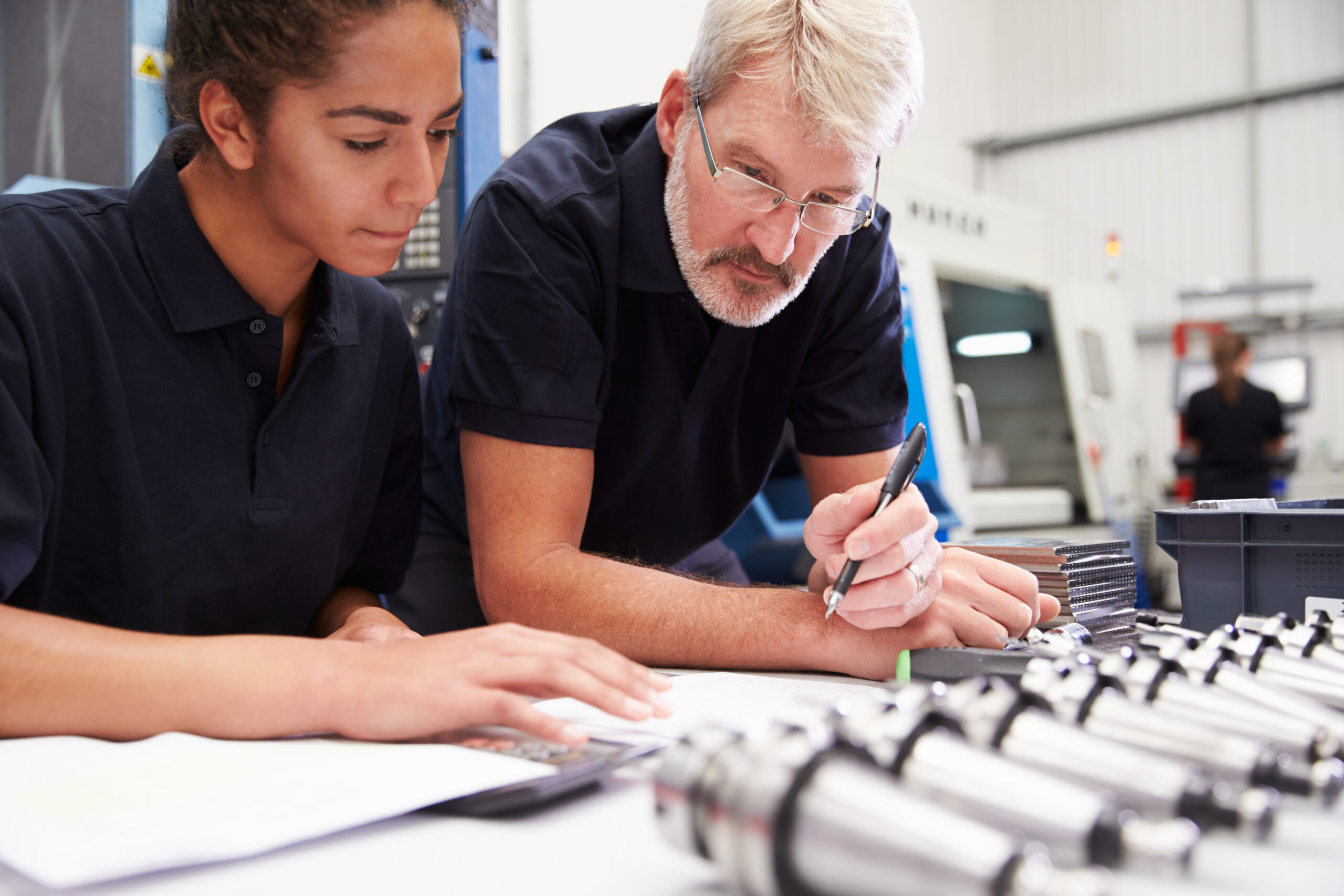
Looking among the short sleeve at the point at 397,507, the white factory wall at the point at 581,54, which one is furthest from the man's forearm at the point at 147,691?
the white factory wall at the point at 581,54

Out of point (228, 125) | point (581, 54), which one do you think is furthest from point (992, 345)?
point (228, 125)

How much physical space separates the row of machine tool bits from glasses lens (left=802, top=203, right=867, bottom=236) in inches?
29.8

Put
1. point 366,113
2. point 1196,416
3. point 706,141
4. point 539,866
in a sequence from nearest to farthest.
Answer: point 539,866 → point 366,113 → point 706,141 → point 1196,416

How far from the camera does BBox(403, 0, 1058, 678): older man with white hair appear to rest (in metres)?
1.02

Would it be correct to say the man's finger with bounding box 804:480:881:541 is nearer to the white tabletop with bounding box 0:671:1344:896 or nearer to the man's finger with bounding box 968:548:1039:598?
the man's finger with bounding box 968:548:1039:598

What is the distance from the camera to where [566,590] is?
3.53 ft

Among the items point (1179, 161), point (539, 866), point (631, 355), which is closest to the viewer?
point (539, 866)

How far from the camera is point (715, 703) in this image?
0.81 metres

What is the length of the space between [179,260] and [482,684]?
564 millimetres

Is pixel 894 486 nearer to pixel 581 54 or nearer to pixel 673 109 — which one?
pixel 673 109

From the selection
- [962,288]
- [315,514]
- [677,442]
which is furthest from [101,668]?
[962,288]

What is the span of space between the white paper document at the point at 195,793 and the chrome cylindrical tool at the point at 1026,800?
0.76 ft

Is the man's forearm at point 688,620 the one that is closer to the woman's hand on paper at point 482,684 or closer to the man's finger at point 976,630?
the man's finger at point 976,630

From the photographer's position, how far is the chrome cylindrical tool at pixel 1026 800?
1.23 ft
